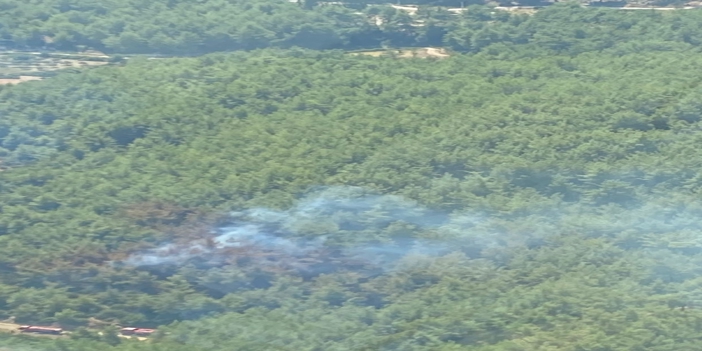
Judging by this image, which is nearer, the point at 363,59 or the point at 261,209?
the point at 261,209

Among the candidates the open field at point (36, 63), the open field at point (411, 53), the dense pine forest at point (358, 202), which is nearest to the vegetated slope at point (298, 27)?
the open field at point (411, 53)

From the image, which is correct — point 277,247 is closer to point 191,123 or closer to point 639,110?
point 191,123

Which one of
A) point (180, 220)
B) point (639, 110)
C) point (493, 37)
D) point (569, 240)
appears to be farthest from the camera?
point (493, 37)

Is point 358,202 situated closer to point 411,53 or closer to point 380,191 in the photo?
point 380,191

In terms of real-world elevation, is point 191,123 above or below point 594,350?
above

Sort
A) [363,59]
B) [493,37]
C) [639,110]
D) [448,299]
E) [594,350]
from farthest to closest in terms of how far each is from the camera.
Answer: [493,37], [363,59], [639,110], [448,299], [594,350]

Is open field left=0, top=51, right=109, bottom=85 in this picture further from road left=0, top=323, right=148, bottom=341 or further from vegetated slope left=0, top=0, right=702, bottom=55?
road left=0, top=323, right=148, bottom=341

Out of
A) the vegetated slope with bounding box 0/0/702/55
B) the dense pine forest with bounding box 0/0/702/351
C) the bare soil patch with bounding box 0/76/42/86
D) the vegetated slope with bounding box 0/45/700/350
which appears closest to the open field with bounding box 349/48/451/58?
the vegetated slope with bounding box 0/0/702/55

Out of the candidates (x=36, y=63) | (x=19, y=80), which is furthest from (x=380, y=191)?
(x=36, y=63)

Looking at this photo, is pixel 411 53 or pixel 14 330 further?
pixel 411 53

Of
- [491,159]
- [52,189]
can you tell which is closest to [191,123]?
[52,189]
